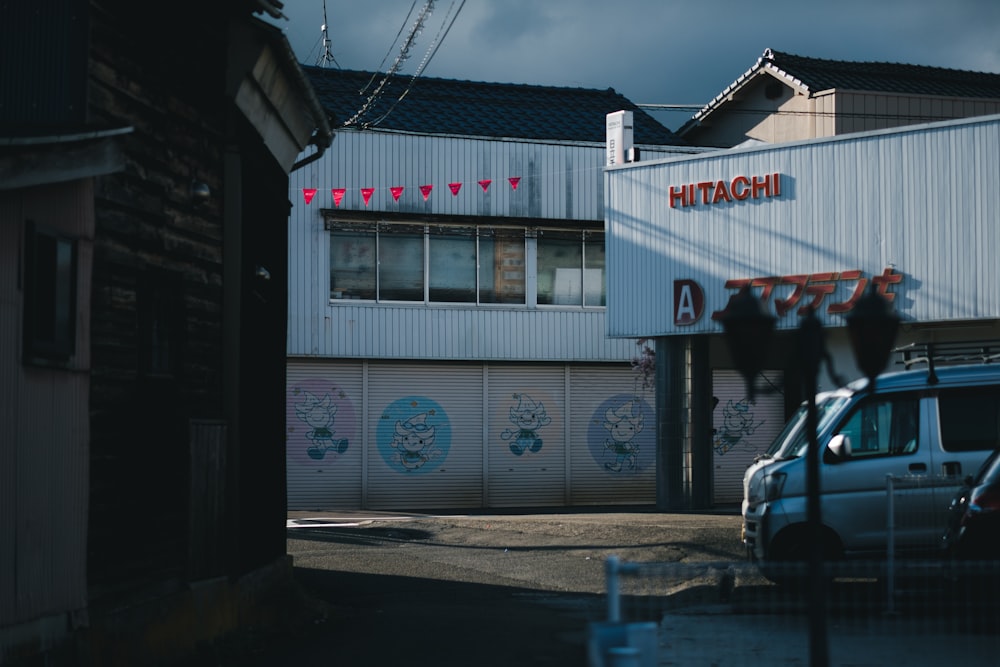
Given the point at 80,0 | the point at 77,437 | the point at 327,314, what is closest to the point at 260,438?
the point at 77,437

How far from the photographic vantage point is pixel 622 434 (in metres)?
28.7

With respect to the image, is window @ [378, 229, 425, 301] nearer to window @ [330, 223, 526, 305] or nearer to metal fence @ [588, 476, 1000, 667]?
window @ [330, 223, 526, 305]

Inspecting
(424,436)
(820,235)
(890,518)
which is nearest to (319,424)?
(424,436)

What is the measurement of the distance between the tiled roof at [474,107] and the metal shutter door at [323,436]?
5.35 meters

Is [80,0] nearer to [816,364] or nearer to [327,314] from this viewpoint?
[816,364]

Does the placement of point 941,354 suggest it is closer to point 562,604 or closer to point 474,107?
point 562,604

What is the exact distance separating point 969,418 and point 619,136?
484 inches

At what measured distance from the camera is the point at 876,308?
5895 mm

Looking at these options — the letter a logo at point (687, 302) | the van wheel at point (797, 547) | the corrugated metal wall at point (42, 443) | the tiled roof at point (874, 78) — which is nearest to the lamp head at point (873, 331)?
the corrugated metal wall at point (42, 443)

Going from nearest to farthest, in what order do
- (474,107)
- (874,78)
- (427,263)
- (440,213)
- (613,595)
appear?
1. (613,595)
2. (440,213)
3. (427,263)
4. (474,107)
5. (874,78)

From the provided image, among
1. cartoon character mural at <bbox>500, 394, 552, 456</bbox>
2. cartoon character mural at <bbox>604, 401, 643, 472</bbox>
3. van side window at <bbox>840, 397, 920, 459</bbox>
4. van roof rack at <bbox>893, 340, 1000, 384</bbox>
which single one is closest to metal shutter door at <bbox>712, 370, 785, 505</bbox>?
cartoon character mural at <bbox>604, 401, 643, 472</bbox>

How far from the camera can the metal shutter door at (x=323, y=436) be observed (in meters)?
27.0

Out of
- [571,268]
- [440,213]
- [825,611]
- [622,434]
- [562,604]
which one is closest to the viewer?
[825,611]

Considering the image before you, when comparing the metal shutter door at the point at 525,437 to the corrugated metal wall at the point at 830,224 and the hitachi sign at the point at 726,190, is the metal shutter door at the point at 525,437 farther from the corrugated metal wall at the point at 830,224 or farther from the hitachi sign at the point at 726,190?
the hitachi sign at the point at 726,190
